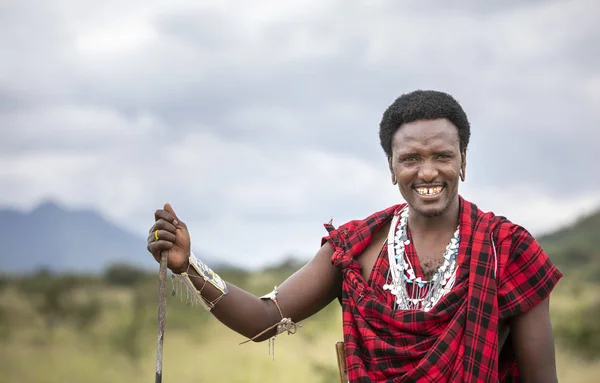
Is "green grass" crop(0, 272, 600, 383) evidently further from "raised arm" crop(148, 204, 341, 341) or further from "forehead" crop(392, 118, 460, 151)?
"forehead" crop(392, 118, 460, 151)

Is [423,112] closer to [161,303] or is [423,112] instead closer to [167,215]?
[167,215]

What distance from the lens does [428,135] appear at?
3555 millimetres

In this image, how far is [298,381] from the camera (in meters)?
12.0

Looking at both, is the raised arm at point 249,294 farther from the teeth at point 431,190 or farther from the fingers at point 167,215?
the teeth at point 431,190

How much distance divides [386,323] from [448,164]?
0.83m

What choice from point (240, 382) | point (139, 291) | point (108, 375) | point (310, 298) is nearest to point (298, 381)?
point (240, 382)

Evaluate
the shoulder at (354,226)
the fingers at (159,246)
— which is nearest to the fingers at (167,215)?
the fingers at (159,246)

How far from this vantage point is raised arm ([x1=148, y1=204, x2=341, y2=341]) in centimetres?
352

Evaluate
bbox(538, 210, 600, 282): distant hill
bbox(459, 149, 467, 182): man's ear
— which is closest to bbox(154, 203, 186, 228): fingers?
bbox(459, 149, 467, 182): man's ear

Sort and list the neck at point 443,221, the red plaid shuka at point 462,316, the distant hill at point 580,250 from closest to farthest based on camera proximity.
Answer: the red plaid shuka at point 462,316 < the neck at point 443,221 < the distant hill at point 580,250

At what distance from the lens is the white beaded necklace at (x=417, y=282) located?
A: 360cm

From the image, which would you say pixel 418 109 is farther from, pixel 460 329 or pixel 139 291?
pixel 139 291

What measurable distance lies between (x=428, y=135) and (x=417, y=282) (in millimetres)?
745

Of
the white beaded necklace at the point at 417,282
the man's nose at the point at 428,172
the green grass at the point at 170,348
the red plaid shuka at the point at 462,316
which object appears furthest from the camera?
the green grass at the point at 170,348
